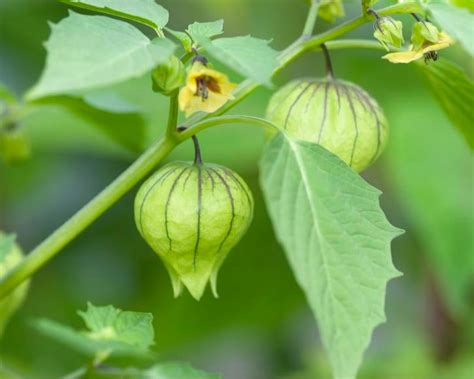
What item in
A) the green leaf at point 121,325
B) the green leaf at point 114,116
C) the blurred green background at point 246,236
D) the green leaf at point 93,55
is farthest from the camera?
the blurred green background at point 246,236

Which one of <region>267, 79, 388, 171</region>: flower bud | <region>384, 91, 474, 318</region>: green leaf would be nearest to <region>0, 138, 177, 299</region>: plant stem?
<region>267, 79, 388, 171</region>: flower bud

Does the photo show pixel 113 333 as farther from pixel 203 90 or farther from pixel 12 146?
pixel 12 146

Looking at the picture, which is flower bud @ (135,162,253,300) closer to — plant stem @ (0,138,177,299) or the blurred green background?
plant stem @ (0,138,177,299)

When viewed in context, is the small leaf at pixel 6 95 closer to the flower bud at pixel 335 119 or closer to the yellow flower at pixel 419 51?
the flower bud at pixel 335 119

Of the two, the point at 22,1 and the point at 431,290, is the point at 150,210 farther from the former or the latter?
the point at 22,1

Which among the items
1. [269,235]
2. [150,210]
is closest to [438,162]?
[269,235]

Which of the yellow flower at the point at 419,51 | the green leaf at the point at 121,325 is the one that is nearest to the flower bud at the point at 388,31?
the yellow flower at the point at 419,51
